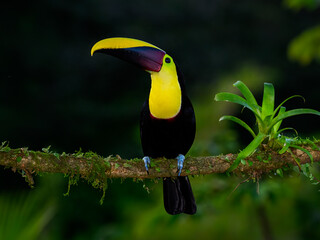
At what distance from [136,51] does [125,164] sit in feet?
2.65


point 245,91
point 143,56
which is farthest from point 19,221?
point 245,91

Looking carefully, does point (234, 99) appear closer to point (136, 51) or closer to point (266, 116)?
point (266, 116)

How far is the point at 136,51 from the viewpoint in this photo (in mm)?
2834

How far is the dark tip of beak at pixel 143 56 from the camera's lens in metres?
2.75

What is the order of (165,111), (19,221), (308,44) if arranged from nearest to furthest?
(19,221), (165,111), (308,44)

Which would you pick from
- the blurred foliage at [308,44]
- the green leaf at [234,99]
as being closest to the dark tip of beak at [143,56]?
the green leaf at [234,99]

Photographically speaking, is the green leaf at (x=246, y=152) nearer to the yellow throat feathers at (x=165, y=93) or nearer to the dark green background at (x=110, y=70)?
the yellow throat feathers at (x=165, y=93)

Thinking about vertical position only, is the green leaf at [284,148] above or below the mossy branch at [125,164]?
above

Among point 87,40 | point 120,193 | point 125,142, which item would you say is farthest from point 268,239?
point 87,40

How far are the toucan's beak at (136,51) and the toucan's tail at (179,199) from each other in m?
0.64

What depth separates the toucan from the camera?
2717 mm

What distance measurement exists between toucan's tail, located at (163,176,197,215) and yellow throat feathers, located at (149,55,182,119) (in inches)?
14.8

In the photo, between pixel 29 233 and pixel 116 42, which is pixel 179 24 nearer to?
pixel 116 42

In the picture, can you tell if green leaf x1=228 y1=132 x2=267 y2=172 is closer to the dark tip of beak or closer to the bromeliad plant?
the bromeliad plant
